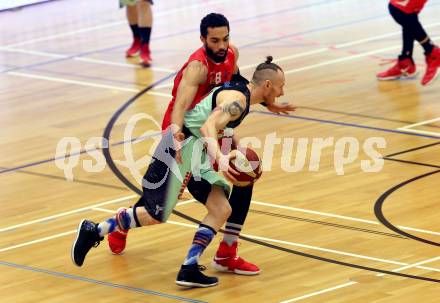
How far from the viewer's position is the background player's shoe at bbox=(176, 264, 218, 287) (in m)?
8.41

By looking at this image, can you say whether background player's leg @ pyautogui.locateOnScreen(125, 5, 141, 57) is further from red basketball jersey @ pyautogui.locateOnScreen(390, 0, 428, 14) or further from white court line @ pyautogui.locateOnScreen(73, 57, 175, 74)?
red basketball jersey @ pyautogui.locateOnScreen(390, 0, 428, 14)

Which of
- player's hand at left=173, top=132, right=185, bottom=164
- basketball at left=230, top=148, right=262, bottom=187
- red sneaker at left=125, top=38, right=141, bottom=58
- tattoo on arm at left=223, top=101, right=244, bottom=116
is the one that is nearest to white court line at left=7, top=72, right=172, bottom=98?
red sneaker at left=125, top=38, right=141, bottom=58

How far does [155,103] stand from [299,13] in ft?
18.5

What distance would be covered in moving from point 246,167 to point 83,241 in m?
1.29

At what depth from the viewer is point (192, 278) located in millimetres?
8406

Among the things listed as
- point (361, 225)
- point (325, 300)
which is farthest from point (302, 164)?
point (325, 300)

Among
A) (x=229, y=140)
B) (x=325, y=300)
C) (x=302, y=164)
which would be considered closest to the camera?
(x=325, y=300)

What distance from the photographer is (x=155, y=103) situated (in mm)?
14000

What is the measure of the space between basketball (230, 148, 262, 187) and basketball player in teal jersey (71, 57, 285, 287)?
10 centimetres

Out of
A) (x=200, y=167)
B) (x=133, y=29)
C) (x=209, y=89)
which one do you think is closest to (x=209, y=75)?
(x=209, y=89)

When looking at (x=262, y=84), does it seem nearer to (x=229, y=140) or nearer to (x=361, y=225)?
(x=229, y=140)

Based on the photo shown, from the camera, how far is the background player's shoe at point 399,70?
566 inches

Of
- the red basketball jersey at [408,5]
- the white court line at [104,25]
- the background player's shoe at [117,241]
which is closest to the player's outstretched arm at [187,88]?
the background player's shoe at [117,241]

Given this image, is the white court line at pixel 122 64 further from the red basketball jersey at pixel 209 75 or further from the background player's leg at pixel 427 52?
the red basketball jersey at pixel 209 75
